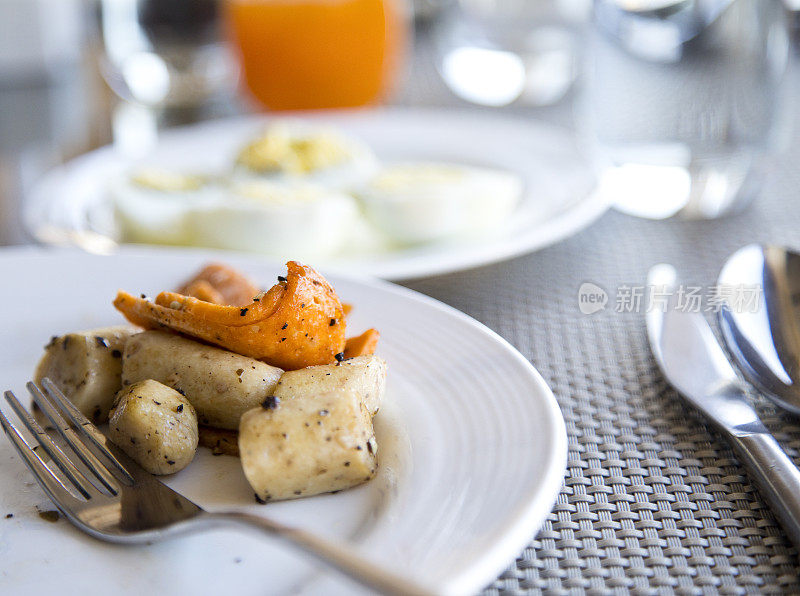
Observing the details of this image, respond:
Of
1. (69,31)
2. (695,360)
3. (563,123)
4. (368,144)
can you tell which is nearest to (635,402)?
(695,360)

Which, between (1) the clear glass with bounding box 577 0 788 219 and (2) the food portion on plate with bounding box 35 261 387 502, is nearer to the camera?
(2) the food portion on plate with bounding box 35 261 387 502

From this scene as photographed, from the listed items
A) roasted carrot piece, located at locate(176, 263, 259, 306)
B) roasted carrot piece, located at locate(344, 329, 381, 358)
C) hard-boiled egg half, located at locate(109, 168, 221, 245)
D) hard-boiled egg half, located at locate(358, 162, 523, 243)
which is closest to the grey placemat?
hard-boiled egg half, located at locate(358, 162, 523, 243)

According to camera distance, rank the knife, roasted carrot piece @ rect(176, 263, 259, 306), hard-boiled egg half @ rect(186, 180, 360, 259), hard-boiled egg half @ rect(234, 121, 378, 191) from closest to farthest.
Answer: the knife < roasted carrot piece @ rect(176, 263, 259, 306) < hard-boiled egg half @ rect(186, 180, 360, 259) < hard-boiled egg half @ rect(234, 121, 378, 191)

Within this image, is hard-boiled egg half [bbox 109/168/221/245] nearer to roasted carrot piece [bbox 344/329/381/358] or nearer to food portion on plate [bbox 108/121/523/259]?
food portion on plate [bbox 108/121/523/259]

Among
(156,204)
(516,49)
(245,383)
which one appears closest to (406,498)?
(245,383)

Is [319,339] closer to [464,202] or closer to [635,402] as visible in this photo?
[635,402]

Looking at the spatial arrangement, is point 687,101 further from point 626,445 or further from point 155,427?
point 155,427
